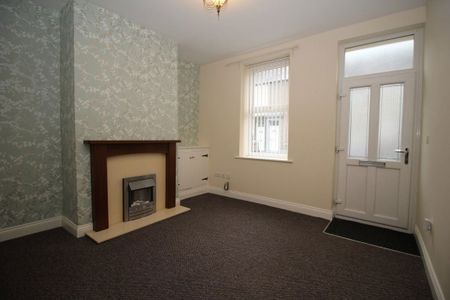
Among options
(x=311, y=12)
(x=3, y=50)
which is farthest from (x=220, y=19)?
(x=3, y=50)

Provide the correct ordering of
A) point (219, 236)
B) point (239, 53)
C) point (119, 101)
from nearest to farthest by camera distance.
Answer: point (219, 236) < point (119, 101) < point (239, 53)

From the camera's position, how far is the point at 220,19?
2.79 metres

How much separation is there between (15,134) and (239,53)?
342cm

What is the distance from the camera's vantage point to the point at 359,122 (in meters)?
2.92

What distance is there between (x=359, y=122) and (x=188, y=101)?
10.1 ft

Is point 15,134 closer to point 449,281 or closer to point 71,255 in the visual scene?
point 71,255

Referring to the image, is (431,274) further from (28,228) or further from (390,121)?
(28,228)

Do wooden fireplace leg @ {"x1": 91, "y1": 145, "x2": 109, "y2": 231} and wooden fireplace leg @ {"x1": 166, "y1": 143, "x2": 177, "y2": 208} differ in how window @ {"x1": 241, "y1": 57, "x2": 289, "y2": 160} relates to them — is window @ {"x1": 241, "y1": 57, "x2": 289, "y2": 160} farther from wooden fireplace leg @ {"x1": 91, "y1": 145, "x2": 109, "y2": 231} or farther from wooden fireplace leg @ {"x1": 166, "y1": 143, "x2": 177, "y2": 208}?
wooden fireplace leg @ {"x1": 91, "y1": 145, "x2": 109, "y2": 231}

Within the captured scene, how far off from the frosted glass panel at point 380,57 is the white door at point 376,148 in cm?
11

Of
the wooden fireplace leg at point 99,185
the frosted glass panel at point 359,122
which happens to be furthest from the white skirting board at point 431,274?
the wooden fireplace leg at point 99,185

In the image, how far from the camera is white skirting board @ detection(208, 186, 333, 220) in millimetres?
3126

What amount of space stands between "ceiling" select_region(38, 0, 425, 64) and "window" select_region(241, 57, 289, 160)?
1.64ft

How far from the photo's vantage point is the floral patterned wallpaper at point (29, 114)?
2.30 m

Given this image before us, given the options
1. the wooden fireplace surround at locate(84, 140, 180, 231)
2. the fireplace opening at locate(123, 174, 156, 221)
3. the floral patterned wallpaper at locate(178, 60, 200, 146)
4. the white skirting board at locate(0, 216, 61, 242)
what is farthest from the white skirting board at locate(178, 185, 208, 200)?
the white skirting board at locate(0, 216, 61, 242)
